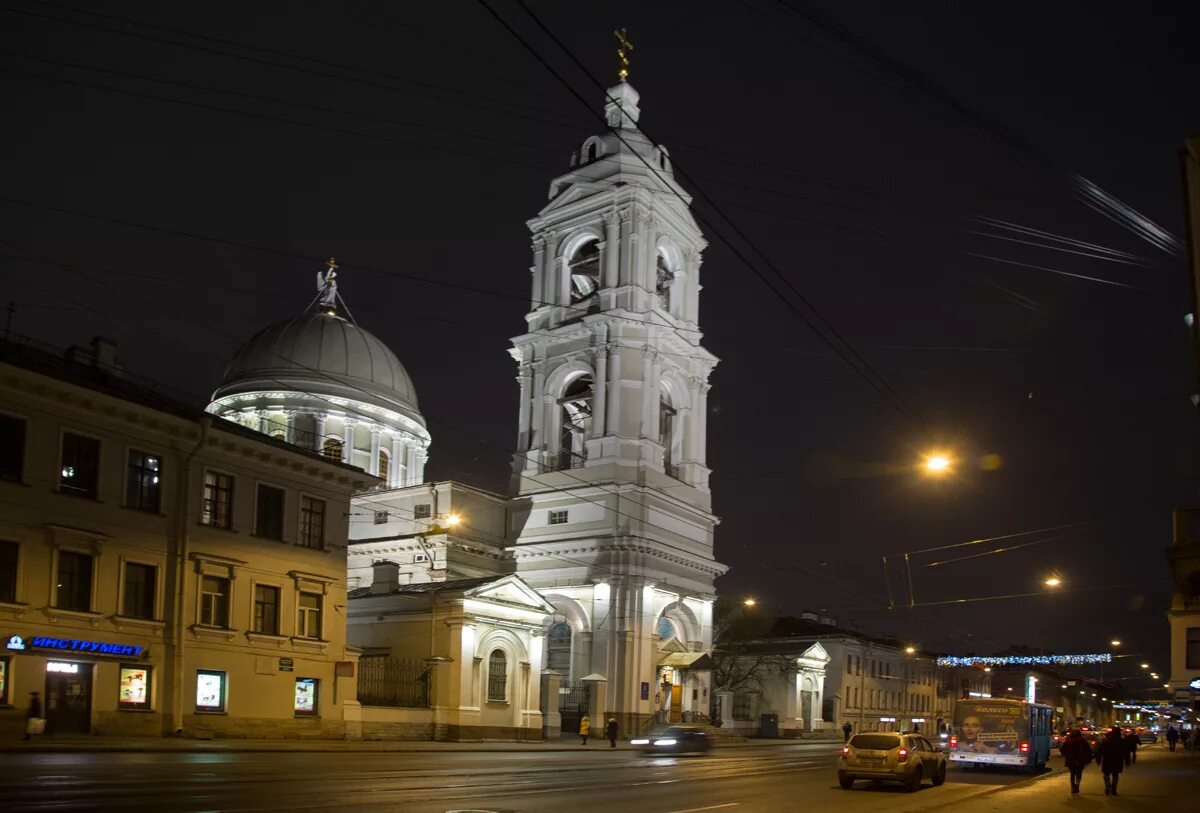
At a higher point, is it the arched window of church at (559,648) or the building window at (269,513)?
the building window at (269,513)

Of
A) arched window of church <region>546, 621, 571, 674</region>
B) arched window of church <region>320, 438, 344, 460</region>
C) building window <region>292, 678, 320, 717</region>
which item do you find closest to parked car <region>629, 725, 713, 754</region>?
building window <region>292, 678, 320, 717</region>

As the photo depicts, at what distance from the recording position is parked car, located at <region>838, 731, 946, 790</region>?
23453mm

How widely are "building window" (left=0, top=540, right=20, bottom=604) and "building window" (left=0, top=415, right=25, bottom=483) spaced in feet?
5.35

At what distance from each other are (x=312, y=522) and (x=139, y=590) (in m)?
7.03

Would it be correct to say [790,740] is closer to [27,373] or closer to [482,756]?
[482,756]

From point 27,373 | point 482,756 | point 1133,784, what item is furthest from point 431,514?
point 1133,784

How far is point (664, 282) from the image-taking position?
62.8 metres

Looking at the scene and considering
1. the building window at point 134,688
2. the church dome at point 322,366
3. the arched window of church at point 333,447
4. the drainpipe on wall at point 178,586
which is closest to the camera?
the building window at point 134,688

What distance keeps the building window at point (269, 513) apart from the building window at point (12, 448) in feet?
25.9

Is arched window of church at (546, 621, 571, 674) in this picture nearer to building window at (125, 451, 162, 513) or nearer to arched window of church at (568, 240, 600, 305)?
arched window of church at (568, 240, 600, 305)

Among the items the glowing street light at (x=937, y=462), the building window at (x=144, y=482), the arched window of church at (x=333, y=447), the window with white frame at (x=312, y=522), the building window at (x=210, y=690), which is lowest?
the building window at (x=210, y=690)

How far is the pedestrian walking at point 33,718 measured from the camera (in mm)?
27797

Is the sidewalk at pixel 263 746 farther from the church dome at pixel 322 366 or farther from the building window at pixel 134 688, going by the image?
the church dome at pixel 322 366

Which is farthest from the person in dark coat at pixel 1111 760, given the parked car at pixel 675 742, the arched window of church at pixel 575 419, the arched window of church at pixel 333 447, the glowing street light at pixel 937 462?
the arched window of church at pixel 333 447
